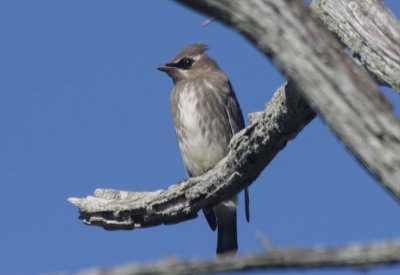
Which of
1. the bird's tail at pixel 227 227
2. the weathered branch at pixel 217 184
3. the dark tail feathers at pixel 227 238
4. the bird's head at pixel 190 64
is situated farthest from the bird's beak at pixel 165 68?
the weathered branch at pixel 217 184

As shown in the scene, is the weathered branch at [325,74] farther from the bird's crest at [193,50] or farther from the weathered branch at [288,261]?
the bird's crest at [193,50]

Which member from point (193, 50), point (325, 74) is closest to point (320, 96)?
point (325, 74)

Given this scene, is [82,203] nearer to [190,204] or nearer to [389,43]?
[190,204]

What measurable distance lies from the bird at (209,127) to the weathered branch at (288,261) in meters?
5.32

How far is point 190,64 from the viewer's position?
29.5ft

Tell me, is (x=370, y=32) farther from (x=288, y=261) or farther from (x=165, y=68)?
(x=165, y=68)

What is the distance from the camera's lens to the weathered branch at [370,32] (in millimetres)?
4992

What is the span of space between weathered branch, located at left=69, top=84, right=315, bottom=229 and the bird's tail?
200cm

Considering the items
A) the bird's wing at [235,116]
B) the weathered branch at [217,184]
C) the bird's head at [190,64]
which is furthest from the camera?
the bird's head at [190,64]

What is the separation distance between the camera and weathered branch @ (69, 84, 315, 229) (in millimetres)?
4832

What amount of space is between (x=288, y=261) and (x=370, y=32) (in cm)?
303

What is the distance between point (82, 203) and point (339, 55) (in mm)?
3675

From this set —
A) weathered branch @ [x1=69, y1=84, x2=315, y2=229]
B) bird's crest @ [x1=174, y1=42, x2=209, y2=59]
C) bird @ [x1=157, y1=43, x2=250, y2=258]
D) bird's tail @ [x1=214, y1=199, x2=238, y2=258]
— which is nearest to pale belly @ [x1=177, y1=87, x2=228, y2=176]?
bird @ [x1=157, y1=43, x2=250, y2=258]

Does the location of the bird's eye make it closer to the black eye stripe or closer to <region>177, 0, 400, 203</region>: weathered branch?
the black eye stripe
